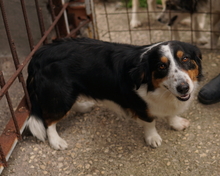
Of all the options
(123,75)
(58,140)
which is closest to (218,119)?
(123,75)

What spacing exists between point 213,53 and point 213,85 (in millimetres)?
913

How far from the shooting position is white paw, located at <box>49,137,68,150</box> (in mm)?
2803

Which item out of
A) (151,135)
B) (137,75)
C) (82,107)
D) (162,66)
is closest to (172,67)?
(162,66)

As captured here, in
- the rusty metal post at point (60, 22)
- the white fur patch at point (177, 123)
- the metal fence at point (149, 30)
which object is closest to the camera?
the white fur patch at point (177, 123)

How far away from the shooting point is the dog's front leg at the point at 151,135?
2.72 metres

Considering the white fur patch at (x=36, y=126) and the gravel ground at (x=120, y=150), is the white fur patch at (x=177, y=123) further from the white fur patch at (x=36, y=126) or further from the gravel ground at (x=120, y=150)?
the white fur patch at (x=36, y=126)

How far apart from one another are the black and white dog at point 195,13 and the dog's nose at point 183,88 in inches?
76.5

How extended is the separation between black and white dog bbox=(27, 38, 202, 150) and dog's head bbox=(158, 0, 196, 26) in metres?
1.56

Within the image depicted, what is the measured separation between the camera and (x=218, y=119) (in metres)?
2.94

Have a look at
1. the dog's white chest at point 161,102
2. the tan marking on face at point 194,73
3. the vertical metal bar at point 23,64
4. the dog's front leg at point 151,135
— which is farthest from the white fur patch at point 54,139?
the tan marking on face at point 194,73

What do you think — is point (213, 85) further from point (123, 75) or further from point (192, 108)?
point (123, 75)

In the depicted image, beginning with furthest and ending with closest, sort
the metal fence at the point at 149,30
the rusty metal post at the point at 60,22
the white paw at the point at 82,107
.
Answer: the metal fence at the point at 149,30, the rusty metal post at the point at 60,22, the white paw at the point at 82,107

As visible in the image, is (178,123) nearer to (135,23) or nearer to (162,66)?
(162,66)

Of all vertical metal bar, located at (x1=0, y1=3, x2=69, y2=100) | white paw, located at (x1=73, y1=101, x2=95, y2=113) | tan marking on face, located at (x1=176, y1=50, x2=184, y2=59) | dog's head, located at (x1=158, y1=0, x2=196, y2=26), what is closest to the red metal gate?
vertical metal bar, located at (x1=0, y1=3, x2=69, y2=100)
